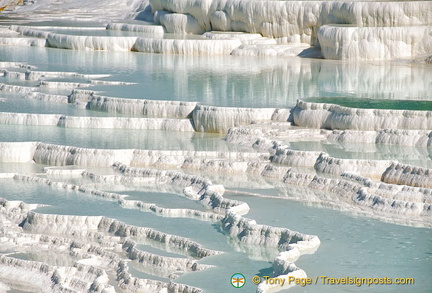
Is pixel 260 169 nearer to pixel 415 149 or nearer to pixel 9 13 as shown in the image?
pixel 415 149

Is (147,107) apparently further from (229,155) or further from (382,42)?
(382,42)

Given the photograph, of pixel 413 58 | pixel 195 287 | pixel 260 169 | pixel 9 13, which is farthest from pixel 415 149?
pixel 9 13

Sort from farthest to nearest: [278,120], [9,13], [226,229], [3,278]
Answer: [9,13] → [278,120] → [226,229] → [3,278]

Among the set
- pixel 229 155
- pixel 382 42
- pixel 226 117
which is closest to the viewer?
pixel 229 155

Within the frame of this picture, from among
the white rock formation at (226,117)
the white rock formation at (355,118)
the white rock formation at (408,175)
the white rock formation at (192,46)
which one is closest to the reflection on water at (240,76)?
the white rock formation at (192,46)

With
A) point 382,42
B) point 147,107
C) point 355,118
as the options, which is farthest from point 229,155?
point 382,42

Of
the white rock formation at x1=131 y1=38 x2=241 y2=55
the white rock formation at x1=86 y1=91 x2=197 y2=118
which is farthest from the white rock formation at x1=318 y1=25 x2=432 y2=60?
the white rock formation at x1=86 y1=91 x2=197 y2=118

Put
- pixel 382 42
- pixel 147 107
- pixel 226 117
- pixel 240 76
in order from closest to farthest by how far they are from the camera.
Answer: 1. pixel 226 117
2. pixel 147 107
3. pixel 240 76
4. pixel 382 42

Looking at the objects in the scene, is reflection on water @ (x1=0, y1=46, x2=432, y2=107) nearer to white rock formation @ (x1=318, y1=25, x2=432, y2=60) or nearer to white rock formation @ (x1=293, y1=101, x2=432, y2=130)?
white rock formation @ (x1=318, y1=25, x2=432, y2=60)

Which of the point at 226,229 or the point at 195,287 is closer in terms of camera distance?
the point at 195,287
